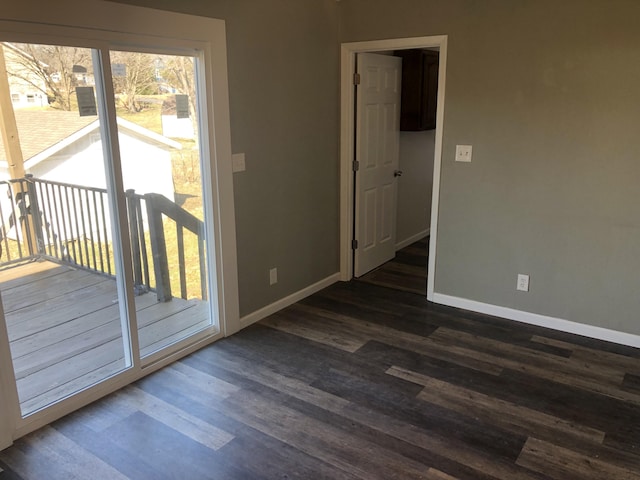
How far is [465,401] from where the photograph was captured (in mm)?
2787

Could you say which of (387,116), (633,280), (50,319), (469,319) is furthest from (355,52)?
(50,319)

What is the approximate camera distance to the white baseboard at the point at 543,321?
11.3 ft

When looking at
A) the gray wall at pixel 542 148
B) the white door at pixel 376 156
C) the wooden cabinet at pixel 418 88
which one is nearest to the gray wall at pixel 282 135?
the white door at pixel 376 156

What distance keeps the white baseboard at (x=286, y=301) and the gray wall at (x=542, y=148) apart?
114cm

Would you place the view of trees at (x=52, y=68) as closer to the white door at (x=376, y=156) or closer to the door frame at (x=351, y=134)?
the door frame at (x=351, y=134)

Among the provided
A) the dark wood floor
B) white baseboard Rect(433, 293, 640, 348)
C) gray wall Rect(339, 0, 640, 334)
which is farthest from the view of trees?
white baseboard Rect(433, 293, 640, 348)

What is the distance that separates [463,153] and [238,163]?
1.70m

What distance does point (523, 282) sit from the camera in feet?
12.3

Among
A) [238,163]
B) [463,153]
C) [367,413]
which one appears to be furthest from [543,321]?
[238,163]

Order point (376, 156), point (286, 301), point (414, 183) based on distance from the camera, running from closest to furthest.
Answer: point (286, 301), point (376, 156), point (414, 183)

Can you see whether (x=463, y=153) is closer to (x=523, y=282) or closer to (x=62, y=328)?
(x=523, y=282)

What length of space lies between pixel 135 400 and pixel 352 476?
4.35ft

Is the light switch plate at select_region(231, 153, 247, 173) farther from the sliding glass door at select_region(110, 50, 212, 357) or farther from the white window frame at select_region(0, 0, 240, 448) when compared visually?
the sliding glass door at select_region(110, 50, 212, 357)

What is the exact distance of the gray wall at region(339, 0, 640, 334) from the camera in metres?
3.20
